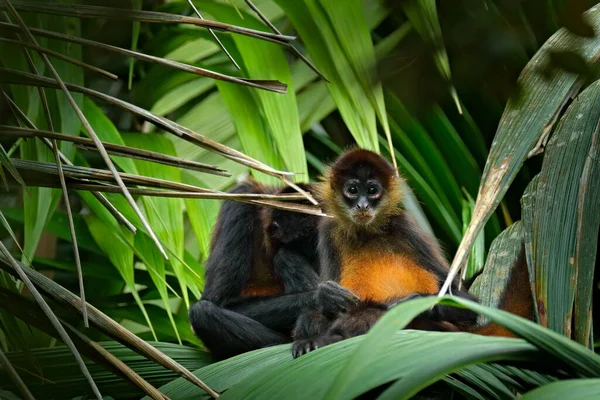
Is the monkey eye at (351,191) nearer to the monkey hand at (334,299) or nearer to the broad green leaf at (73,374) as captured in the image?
the monkey hand at (334,299)

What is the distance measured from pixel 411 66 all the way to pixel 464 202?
3768mm

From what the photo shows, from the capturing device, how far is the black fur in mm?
3863

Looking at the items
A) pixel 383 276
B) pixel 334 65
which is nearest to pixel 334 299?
pixel 383 276

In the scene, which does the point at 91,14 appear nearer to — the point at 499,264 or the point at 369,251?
the point at 499,264

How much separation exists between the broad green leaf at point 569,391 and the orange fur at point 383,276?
209 cm

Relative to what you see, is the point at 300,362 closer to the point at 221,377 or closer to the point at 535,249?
the point at 221,377

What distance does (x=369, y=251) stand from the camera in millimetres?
3744

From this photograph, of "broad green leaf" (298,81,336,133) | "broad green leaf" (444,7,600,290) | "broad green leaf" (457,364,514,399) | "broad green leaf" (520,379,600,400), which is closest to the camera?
"broad green leaf" (520,379,600,400)

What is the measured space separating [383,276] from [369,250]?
16cm

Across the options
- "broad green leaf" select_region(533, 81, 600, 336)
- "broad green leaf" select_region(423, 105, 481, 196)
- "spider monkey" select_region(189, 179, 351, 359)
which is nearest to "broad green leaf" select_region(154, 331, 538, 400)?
"broad green leaf" select_region(533, 81, 600, 336)

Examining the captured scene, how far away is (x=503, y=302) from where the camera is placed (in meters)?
2.78

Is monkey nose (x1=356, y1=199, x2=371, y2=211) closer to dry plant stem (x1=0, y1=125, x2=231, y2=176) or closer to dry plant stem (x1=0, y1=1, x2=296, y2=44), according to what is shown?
dry plant stem (x1=0, y1=125, x2=231, y2=176)

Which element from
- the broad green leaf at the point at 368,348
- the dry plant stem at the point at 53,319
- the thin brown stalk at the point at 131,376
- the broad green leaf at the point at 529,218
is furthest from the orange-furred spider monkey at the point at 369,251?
the broad green leaf at the point at 368,348

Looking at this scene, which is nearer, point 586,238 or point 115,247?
point 586,238
